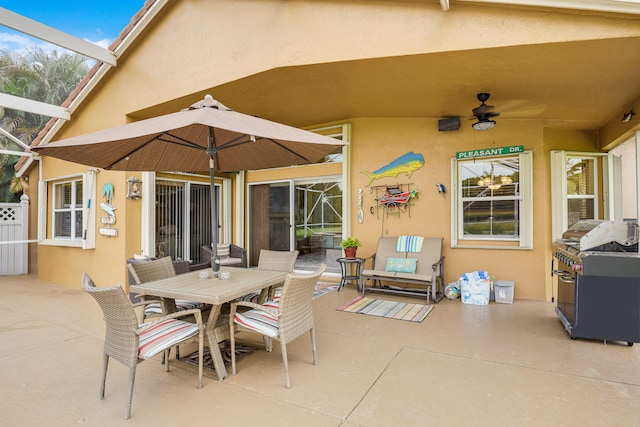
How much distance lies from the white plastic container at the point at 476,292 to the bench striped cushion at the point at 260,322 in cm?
353

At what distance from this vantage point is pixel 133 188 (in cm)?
607

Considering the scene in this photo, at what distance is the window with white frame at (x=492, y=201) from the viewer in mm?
5473

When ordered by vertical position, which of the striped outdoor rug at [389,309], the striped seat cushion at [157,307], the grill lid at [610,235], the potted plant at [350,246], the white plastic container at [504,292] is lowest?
the striped outdoor rug at [389,309]

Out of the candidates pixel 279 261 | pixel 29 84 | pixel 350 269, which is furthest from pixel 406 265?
pixel 29 84

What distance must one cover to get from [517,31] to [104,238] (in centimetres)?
698

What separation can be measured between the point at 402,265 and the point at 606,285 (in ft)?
8.93

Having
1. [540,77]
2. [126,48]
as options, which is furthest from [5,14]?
[540,77]

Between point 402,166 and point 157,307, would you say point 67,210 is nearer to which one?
point 157,307

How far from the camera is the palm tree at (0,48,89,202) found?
1327 centimetres

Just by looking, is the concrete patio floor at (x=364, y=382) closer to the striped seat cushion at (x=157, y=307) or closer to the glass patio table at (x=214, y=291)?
the glass patio table at (x=214, y=291)

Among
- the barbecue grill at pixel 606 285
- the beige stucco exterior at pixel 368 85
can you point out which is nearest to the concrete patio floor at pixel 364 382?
the barbecue grill at pixel 606 285

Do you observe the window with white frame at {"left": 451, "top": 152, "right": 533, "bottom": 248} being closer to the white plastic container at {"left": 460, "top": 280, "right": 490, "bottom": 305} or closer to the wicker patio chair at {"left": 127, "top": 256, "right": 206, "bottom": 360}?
the white plastic container at {"left": 460, "top": 280, "right": 490, "bottom": 305}

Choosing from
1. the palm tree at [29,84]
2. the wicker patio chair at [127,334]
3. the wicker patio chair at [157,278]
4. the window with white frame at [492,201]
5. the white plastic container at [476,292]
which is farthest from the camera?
the palm tree at [29,84]

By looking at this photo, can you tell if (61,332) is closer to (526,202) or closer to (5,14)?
(5,14)
